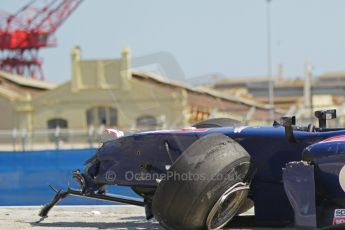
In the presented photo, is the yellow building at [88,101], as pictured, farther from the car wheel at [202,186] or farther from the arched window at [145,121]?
the car wheel at [202,186]

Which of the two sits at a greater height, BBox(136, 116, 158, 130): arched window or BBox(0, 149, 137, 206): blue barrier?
BBox(0, 149, 137, 206): blue barrier

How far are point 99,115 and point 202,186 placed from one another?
147ft

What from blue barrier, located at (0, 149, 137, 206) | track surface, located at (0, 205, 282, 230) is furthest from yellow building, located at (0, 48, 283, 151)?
track surface, located at (0, 205, 282, 230)

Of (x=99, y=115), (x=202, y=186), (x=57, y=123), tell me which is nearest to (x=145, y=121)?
(x=99, y=115)

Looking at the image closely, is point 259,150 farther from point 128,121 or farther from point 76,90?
point 76,90

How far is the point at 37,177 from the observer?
1377 cm

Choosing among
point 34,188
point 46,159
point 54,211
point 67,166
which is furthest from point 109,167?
point 46,159

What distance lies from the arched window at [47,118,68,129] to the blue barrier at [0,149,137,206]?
1238 inches

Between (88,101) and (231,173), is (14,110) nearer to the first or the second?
(88,101)

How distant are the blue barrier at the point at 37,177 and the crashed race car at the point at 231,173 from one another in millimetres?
3349

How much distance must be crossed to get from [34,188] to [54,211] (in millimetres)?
4478

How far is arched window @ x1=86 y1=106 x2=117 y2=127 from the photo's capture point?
49.5m

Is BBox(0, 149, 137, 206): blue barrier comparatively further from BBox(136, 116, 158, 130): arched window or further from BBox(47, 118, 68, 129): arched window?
BBox(47, 118, 68, 129): arched window

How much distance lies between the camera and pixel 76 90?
50406mm
